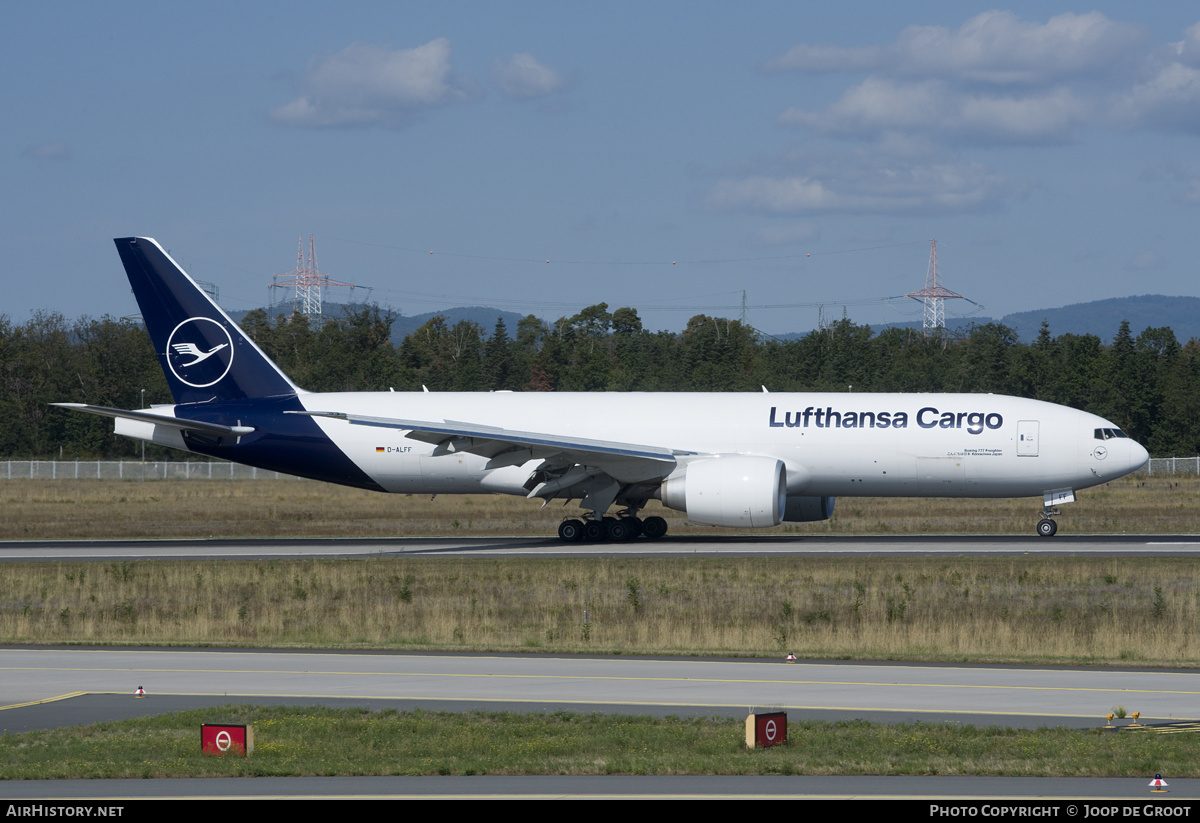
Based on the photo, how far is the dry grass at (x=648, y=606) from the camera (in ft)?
69.9

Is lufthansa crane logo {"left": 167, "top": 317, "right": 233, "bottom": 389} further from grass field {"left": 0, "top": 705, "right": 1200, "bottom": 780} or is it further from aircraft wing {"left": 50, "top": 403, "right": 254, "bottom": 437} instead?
grass field {"left": 0, "top": 705, "right": 1200, "bottom": 780}

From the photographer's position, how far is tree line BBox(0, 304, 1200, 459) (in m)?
95.8

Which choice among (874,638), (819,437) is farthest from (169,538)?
(874,638)

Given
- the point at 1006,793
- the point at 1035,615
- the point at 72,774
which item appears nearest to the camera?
the point at 1006,793

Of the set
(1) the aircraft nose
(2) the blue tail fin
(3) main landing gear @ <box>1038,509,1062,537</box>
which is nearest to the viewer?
(1) the aircraft nose

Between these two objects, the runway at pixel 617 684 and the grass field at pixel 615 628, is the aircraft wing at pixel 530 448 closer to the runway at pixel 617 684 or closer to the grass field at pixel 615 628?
the grass field at pixel 615 628

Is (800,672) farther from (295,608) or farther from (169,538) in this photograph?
(169,538)

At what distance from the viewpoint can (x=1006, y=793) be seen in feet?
35.0

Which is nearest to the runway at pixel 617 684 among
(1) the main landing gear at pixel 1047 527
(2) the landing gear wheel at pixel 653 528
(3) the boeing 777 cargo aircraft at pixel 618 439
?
(3) the boeing 777 cargo aircraft at pixel 618 439

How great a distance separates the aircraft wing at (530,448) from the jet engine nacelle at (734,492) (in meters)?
1.25

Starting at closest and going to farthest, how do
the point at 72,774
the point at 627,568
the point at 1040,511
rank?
the point at 72,774, the point at 627,568, the point at 1040,511

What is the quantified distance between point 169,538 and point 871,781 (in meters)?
33.8

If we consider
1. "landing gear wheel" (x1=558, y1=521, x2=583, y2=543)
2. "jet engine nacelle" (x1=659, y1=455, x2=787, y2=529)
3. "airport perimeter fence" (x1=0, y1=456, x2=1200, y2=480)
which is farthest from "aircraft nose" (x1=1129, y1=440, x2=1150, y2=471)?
"airport perimeter fence" (x1=0, y1=456, x2=1200, y2=480)

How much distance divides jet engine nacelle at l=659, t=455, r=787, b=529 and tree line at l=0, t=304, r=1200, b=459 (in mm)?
56150
